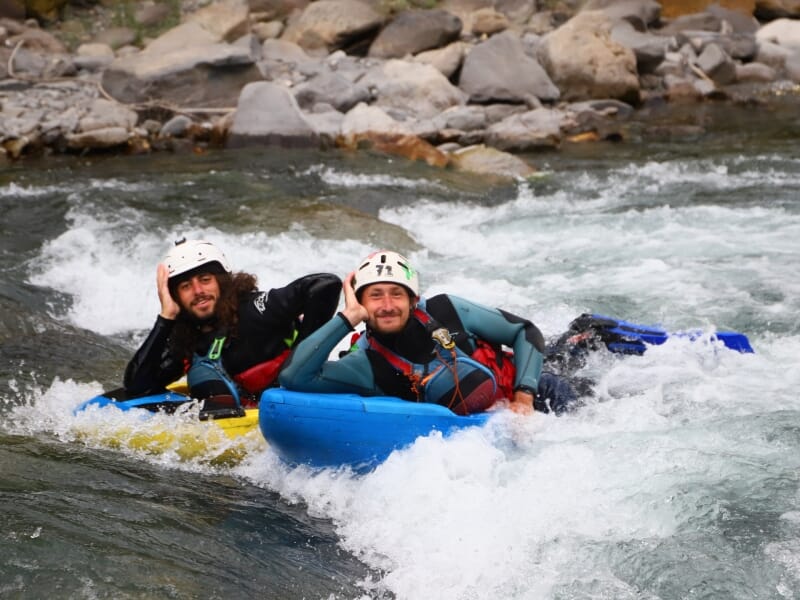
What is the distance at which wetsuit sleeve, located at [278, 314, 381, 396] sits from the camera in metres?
4.09

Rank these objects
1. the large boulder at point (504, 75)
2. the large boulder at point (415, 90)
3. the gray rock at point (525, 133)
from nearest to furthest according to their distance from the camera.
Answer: the gray rock at point (525, 133), the large boulder at point (415, 90), the large boulder at point (504, 75)

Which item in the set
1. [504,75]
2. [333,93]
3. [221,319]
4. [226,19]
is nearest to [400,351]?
[221,319]

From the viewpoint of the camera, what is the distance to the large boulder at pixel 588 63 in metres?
16.8

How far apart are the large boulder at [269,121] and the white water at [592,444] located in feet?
16.4

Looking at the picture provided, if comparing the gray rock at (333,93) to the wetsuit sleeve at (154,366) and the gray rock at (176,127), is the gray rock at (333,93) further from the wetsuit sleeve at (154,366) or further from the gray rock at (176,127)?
the wetsuit sleeve at (154,366)

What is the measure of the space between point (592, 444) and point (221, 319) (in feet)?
6.00

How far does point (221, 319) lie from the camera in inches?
181

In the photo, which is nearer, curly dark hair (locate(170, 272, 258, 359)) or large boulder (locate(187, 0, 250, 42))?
curly dark hair (locate(170, 272, 258, 359))

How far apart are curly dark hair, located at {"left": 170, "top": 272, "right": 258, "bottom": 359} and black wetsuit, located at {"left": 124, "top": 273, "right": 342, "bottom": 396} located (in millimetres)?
24

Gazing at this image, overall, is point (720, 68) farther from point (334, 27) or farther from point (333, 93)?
point (333, 93)

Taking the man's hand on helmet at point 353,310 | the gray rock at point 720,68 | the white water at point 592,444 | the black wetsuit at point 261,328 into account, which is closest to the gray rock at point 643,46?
the gray rock at point 720,68

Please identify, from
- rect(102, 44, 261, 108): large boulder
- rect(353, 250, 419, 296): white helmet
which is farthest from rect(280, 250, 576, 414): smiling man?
rect(102, 44, 261, 108): large boulder

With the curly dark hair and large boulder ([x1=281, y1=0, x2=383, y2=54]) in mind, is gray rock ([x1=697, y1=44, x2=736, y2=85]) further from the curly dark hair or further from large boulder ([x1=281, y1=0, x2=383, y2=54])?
the curly dark hair

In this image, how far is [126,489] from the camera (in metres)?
4.01
